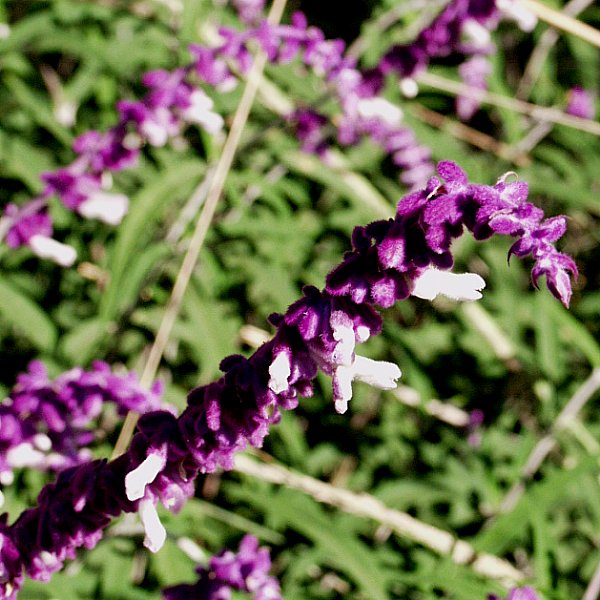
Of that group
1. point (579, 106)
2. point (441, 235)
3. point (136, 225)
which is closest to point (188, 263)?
point (136, 225)

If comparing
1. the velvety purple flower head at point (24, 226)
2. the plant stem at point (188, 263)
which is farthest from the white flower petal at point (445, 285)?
the velvety purple flower head at point (24, 226)

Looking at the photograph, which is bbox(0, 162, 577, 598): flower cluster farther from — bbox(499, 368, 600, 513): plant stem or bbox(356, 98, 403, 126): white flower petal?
bbox(499, 368, 600, 513): plant stem

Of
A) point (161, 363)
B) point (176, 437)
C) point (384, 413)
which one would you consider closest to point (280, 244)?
point (161, 363)

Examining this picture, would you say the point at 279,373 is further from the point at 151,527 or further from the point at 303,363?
the point at 151,527

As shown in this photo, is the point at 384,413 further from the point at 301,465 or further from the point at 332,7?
the point at 332,7

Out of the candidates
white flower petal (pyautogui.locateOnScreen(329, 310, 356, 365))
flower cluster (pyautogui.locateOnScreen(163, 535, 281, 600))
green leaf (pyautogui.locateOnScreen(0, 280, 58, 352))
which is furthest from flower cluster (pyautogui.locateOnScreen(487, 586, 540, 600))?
green leaf (pyautogui.locateOnScreen(0, 280, 58, 352))

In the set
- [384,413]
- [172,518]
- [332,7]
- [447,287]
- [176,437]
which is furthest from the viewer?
[332,7]
